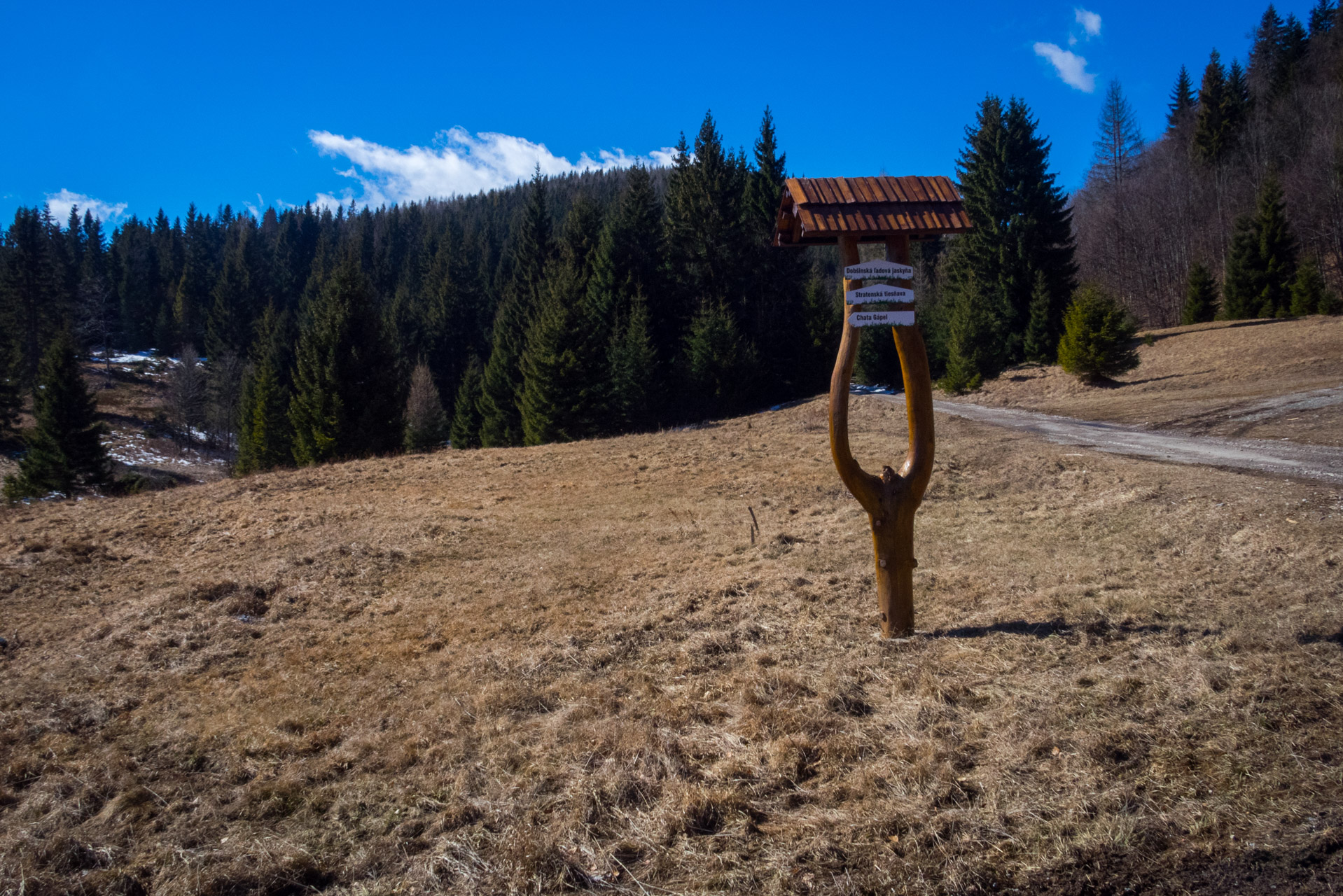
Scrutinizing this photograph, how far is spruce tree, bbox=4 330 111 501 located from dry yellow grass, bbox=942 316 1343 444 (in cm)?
3901

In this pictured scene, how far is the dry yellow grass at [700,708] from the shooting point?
333 centimetres

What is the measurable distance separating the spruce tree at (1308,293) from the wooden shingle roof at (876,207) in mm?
34198

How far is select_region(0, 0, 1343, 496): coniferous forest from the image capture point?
3114cm

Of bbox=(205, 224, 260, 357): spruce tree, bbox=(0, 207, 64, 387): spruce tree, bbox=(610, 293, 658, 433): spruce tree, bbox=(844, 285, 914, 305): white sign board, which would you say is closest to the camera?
bbox=(844, 285, 914, 305): white sign board

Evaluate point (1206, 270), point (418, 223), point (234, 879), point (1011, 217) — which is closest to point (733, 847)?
point (234, 879)

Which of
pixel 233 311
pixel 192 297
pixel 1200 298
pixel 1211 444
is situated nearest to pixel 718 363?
pixel 1211 444

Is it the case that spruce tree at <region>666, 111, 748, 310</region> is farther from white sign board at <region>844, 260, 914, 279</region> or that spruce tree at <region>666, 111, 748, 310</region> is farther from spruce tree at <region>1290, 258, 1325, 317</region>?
white sign board at <region>844, 260, 914, 279</region>

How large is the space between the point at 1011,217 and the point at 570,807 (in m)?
39.2

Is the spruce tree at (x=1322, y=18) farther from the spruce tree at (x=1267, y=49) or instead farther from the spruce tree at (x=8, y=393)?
the spruce tree at (x=8, y=393)

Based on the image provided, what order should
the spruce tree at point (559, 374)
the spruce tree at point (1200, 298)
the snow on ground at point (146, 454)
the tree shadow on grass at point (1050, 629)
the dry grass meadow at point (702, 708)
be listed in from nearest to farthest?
1. the dry grass meadow at point (702, 708)
2. the tree shadow on grass at point (1050, 629)
3. the spruce tree at point (559, 374)
4. the spruce tree at point (1200, 298)
5. the snow on ground at point (146, 454)

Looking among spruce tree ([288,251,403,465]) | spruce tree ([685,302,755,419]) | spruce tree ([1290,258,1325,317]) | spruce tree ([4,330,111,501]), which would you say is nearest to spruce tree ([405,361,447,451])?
spruce tree ([288,251,403,465])

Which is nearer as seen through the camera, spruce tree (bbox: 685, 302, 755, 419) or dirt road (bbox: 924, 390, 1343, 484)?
dirt road (bbox: 924, 390, 1343, 484)

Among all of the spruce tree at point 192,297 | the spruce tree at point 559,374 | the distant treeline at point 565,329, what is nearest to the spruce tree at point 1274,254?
the distant treeline at point 565,329

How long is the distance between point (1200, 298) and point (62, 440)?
180ft
